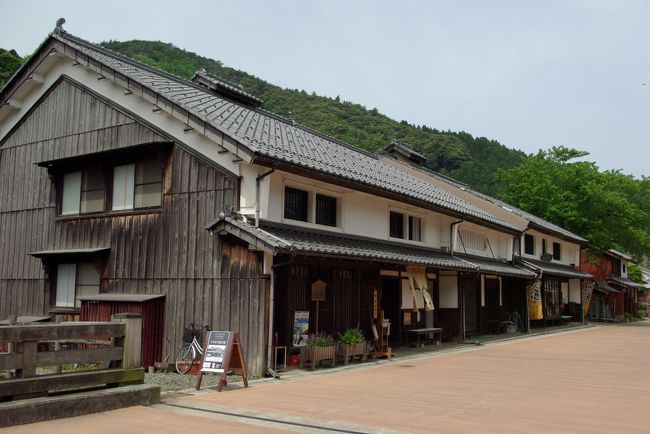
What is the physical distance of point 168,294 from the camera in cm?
1370

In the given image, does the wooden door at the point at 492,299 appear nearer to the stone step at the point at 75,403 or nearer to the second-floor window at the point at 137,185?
the second-floor window at the point at 137,185

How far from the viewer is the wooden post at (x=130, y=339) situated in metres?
9.50

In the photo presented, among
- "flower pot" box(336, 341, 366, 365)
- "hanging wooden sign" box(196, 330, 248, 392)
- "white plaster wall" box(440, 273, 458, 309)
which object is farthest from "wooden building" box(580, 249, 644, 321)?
"hanging wooden sign" box(196, 330, 248, 392)

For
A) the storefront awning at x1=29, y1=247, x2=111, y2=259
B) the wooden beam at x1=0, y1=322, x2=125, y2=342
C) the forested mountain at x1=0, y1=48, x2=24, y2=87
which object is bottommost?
the wooden beam at x1=0, y1=322, x2=125, y2=342

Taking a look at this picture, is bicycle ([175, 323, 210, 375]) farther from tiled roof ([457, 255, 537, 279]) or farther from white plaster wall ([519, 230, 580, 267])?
white plaster wall ([519, 230, 580, 267])

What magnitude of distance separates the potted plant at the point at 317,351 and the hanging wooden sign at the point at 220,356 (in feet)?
7.95

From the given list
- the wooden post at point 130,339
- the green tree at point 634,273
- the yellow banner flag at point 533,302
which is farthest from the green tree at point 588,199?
the wooden post at point 130,339

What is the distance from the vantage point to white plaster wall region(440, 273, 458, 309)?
20672 mm

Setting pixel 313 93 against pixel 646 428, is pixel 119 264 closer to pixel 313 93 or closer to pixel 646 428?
pixel 646 428

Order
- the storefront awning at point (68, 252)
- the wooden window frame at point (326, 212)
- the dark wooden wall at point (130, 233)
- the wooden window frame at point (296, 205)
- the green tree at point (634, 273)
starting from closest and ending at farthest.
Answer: the dark wooden wall at point (130, 233)
the wooden window frame at point (296, 205)
the storefront awning at point (68, 252)
the wooden window frame at point (326, 212)
the green tree at point (634, 273)

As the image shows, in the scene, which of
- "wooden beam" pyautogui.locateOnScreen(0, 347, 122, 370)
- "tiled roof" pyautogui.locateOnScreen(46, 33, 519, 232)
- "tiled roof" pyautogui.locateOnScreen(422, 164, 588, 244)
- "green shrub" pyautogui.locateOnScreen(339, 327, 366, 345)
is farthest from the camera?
"tiled roof" pyautogui.locateOnScreen(422, 164, 588, 244)

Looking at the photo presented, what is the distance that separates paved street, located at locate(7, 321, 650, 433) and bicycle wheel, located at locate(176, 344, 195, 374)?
7.65ft

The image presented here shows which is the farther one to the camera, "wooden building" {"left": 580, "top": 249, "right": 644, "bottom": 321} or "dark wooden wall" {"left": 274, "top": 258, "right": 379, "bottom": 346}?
"wooden building" {"left": 580, "top": 249, "right": 644, "bottom": 321}

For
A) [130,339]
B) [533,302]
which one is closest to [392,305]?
[130,339]
